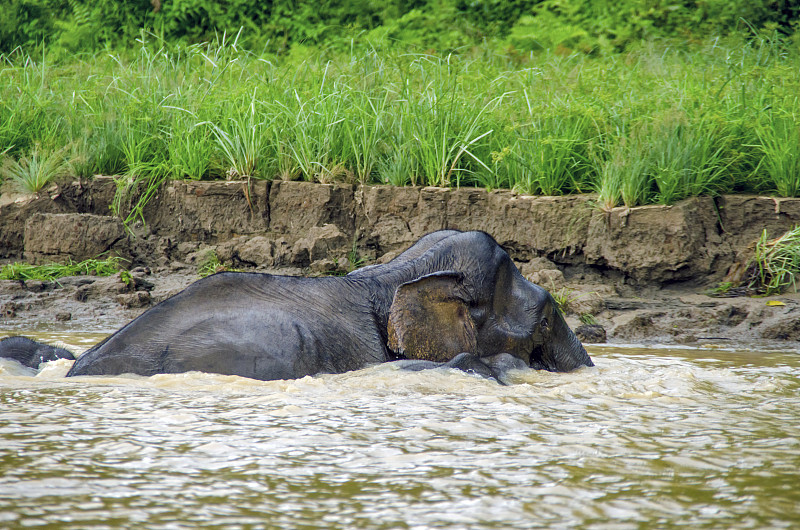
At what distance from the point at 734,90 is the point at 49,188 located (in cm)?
607

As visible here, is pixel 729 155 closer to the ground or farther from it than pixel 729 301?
farther from it

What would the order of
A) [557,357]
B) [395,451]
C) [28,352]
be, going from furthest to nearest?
1. [557,357]
2. [28,352]
3. [395,451]

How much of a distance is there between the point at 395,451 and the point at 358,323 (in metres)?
1.60

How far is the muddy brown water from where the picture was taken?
2211 millimetres

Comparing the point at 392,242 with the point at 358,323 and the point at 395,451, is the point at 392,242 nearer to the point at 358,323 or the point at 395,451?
the point at 358,323

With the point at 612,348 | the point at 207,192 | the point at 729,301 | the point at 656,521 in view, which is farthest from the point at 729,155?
the point at 656,521

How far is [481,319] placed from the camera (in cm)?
445

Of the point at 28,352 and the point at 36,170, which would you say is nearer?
the point at 28,352

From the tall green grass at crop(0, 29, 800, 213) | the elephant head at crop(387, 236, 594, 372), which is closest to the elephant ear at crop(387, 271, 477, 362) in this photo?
the elephant head at crop(387, 236, 594, 372)

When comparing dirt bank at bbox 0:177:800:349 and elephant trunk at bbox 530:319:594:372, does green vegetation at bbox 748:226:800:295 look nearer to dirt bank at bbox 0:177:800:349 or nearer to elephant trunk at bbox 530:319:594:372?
dirt bank at bbox 0:177:800:349

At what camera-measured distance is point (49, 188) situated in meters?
8.18

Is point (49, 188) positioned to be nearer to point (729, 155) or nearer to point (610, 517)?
point (729, 155)

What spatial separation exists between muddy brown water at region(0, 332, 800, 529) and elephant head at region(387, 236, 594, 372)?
25 centimetres

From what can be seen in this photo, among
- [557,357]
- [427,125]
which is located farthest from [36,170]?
[557,357]
